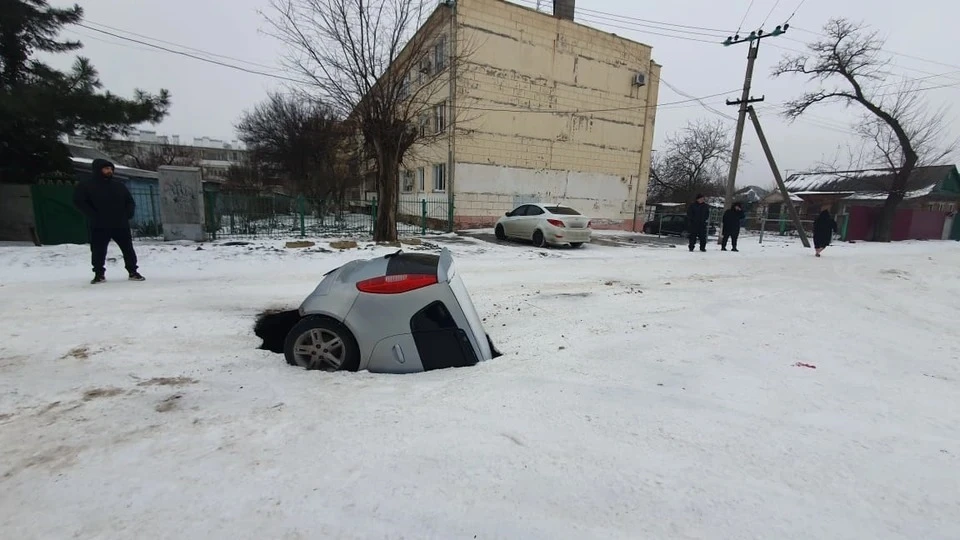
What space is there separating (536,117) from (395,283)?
19259mm

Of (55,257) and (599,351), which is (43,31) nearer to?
(55,257)

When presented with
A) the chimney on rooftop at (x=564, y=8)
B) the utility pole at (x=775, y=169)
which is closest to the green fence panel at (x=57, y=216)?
the chimney on rooftop at (x=564, y=8)

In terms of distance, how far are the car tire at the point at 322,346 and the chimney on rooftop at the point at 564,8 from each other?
74.6ft

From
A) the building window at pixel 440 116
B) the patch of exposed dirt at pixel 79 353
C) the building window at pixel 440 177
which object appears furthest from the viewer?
the building window at pixel 440 177

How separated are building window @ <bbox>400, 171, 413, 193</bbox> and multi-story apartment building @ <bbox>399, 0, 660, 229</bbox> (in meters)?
0.33

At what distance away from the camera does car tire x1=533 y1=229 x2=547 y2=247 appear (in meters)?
13.2

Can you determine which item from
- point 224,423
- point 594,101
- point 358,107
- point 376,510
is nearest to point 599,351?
point 376,510

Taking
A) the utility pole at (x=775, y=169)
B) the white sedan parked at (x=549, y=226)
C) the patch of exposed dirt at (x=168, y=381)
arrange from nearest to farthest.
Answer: the patch of exposed dirt at (x=168, y=381), the white sedan parked at (x=549, y=226), the utility pole at (x=775, y=169)

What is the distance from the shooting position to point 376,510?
5.28 ft

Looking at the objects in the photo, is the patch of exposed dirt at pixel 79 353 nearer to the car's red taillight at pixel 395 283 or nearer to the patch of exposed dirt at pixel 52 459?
the patch of exposed dirt at pixel 52 459

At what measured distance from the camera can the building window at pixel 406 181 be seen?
2469 centimetres

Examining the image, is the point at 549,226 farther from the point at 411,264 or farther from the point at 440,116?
the point at 411,264

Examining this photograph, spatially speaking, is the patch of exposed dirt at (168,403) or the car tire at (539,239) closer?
the patch of exposed dirt at (168,403)

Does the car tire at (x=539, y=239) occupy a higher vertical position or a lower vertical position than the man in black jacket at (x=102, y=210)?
lower
